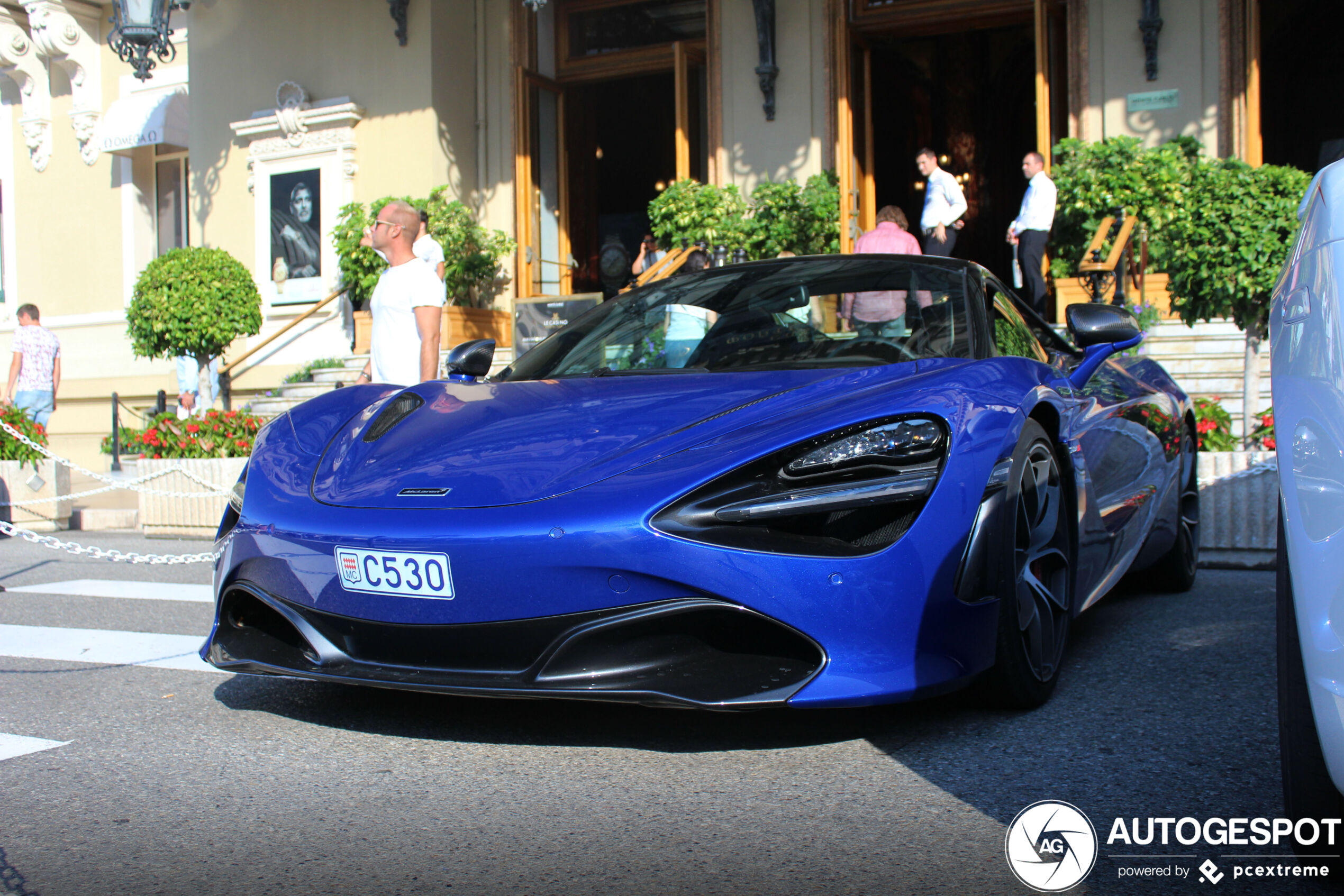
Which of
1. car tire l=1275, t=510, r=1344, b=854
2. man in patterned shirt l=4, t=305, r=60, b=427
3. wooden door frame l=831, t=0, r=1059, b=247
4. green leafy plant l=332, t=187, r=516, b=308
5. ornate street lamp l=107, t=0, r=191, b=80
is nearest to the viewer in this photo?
car tire l=1275, t=510, r=1344, b=854

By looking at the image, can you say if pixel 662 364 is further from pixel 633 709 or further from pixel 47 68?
pixel 47 68

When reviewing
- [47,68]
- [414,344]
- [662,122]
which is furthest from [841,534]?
[47,68]

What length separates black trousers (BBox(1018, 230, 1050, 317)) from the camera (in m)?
10.4

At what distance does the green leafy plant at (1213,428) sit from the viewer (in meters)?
6.18

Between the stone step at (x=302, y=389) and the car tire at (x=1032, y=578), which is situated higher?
the stone step at (x=302, y=389)

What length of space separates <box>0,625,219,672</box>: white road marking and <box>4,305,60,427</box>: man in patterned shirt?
7234 mm

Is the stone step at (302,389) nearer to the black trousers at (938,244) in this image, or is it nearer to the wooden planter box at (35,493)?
the wooden planter box at (35,493)

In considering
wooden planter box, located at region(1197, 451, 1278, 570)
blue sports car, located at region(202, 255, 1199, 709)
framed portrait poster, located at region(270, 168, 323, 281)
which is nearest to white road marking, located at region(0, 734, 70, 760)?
blue sports car, located at region(202, 255, 1199, 709)

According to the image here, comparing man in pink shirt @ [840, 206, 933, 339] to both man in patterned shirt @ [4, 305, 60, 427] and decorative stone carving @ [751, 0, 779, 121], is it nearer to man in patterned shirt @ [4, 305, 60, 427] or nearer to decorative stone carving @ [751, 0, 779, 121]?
man in patterned shirt @ [4, 305, 60, 427]

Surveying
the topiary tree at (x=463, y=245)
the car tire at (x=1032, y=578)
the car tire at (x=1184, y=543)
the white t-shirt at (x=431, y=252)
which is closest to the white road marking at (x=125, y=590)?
the car tire at (x=1032, y=578)

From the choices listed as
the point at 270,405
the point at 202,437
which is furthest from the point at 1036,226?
the point at 270,405

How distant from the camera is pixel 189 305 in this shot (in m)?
12.3

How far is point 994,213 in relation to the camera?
55.4 ft

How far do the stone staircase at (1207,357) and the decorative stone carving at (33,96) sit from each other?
1760 centimetres
